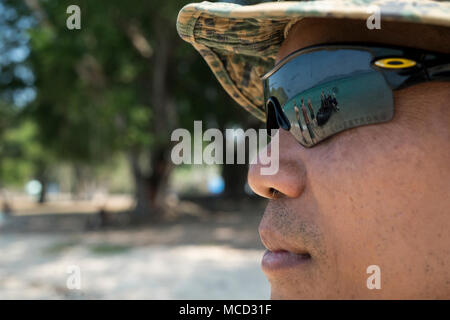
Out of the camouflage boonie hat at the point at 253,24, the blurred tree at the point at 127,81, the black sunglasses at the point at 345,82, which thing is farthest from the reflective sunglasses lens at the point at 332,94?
the blurred tree at the point at 127,81


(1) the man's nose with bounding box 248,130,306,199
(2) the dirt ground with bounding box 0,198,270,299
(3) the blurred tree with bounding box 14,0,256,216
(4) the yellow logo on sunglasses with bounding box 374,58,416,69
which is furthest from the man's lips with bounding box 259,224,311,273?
(3) the blurred tree with bounding box 14,0,256,216

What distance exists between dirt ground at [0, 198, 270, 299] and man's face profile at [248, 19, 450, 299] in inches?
132

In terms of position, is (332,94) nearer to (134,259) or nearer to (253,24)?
(253,24)

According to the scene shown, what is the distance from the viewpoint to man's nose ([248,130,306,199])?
3.56 ft

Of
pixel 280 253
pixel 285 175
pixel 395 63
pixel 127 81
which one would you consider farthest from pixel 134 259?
pixel 127 81

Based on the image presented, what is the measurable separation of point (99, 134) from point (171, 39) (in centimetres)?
341

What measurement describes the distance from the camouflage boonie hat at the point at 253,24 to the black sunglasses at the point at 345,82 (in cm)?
12

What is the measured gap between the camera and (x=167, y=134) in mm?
11992

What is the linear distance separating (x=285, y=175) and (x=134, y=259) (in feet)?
20.5

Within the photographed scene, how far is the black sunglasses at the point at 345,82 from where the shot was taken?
96 cm

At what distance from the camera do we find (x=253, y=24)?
120cm

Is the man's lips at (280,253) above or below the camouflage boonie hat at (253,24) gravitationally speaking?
below

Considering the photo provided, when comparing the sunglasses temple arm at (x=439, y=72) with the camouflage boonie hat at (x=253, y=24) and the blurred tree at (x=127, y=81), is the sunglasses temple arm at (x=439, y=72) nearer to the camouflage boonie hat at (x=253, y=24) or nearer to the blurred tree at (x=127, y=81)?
the camouflage boonie hat at (x=253, y=24)

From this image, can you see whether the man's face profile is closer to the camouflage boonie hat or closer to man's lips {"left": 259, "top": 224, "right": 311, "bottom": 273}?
man's lips {"left": 259, "top": 224, "right": 311, "bottom": 273}
